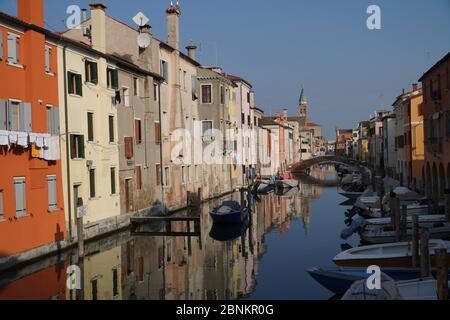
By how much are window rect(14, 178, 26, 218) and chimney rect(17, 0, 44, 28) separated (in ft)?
20.7

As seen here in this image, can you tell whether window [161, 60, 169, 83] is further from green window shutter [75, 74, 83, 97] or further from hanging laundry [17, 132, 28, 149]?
hanging laundry [17, 132, 28, 149]

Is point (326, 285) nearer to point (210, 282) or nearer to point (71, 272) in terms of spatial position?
point (210, 282)

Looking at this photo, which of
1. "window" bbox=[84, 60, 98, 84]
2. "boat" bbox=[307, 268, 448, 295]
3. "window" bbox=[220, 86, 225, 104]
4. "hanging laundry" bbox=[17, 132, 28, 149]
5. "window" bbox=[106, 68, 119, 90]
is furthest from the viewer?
"window" bbox=[220, 86, 225, 104]

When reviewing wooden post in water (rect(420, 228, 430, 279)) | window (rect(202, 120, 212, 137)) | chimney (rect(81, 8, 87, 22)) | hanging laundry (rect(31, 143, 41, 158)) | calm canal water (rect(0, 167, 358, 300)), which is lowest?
calm canal water (rect(0, 167, 358, 300))

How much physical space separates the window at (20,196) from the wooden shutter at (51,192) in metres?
1.83

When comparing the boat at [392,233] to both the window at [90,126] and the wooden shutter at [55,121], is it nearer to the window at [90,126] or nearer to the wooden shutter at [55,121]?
the window at [90,126]

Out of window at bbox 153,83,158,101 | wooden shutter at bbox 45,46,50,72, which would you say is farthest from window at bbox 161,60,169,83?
wooden shutter at bbox 45,46,50,72

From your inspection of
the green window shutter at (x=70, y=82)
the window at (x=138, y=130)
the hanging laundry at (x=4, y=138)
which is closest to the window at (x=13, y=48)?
the hanging laundry at (x=4, y=138)

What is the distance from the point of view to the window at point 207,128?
46.6 m

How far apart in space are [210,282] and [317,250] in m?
8.35

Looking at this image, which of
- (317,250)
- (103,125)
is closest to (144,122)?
(103,125)

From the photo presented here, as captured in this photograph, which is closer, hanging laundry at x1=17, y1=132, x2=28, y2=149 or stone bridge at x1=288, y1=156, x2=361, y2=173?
hanging laundry at x1=17, y1=132, x2=28, y2=149

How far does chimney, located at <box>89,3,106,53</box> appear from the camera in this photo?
27.1 meters

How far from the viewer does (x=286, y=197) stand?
53438 mm
